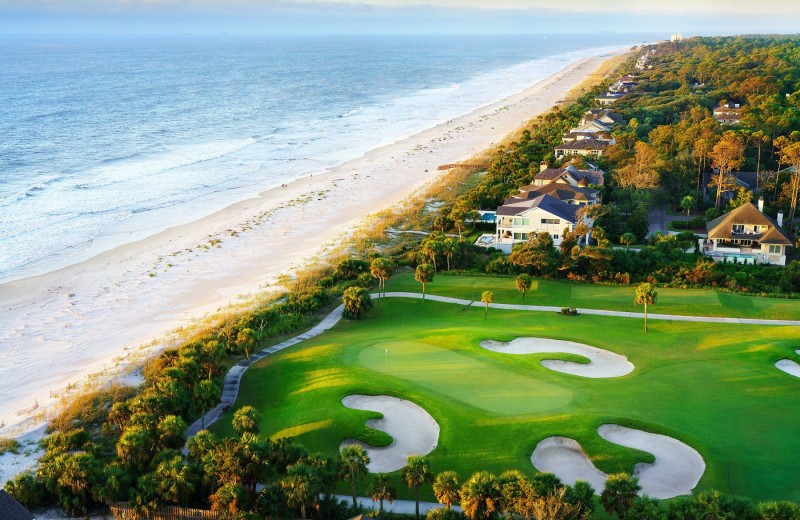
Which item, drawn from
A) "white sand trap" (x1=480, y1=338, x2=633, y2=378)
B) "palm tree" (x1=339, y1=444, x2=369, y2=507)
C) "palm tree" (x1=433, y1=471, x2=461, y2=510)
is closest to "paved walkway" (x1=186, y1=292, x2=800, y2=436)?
"white sand trap" (x1=480, y1=338, x2=633, y2=378)

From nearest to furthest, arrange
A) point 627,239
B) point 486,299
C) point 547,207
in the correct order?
point 486,299 → point 627,239 → point 547,207

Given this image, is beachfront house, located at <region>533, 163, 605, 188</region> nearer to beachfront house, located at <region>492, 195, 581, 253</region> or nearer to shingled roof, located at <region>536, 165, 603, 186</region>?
shingled roof, located at <region>536, 165, 603, 186</region>

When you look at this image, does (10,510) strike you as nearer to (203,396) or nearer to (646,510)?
(203,396)

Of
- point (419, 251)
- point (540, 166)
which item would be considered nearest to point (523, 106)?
point (540, 166)

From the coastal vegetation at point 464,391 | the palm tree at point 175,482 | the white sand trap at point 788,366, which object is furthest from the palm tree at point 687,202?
the palm tree at point 175,482

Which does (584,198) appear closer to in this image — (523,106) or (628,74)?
(523,106)

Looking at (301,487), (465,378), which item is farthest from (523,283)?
(301,487)
